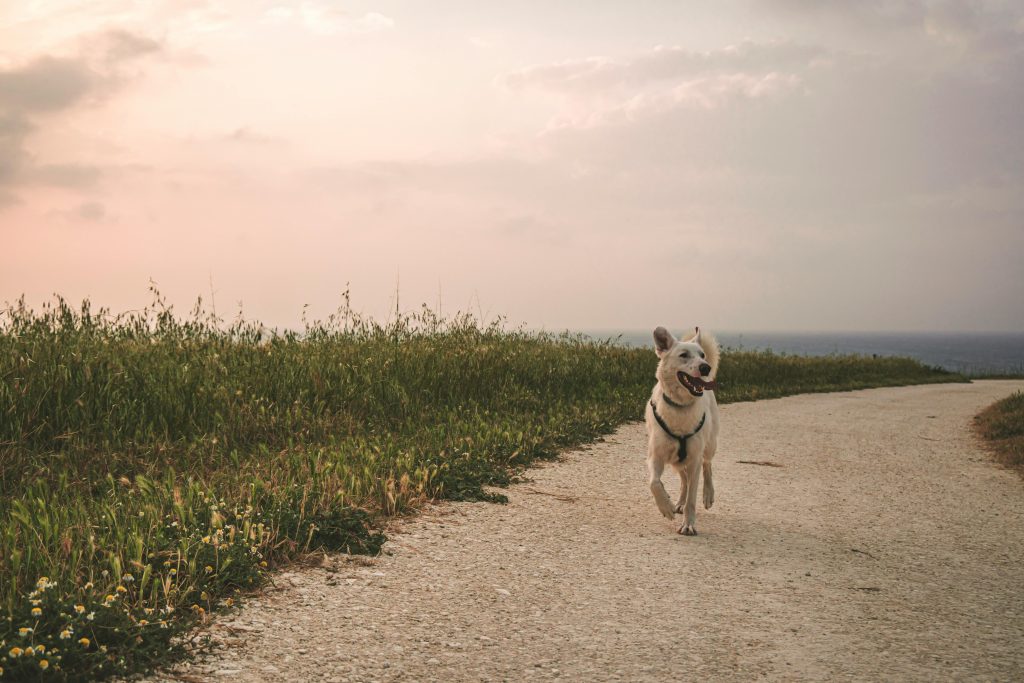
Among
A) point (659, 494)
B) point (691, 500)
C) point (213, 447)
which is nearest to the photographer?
point (659, 494)

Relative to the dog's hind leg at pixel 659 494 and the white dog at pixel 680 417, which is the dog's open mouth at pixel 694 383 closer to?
the white dog at pixel 680 417

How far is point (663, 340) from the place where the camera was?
6.98 meters

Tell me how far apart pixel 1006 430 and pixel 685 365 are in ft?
30.3

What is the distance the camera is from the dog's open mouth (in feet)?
22.0

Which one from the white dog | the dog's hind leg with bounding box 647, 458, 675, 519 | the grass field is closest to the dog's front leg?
the white dog

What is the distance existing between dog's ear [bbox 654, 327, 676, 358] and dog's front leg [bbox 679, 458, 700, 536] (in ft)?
3.13

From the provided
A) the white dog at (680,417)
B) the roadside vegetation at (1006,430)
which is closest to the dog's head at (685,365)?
the white dog at (680,417)

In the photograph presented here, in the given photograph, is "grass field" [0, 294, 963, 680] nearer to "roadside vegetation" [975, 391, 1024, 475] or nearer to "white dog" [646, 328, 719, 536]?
"white dog" [646, 328, 719, 536]

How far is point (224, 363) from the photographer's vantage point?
11.1m

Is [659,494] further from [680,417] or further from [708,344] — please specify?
[708,344]

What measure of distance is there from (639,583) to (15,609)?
143 inches

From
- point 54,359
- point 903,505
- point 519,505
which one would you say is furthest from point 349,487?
point 903,505

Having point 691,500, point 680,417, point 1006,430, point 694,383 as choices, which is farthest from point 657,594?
point 1006,430

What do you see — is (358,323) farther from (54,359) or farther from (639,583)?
(639,583)
